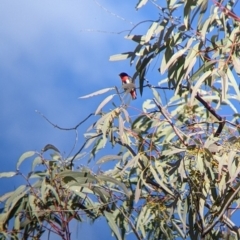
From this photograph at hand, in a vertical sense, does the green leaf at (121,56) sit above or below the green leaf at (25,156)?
above

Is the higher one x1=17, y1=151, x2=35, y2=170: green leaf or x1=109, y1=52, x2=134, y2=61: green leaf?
x1=109, y1=52, x2=134, y2=61: green leaf

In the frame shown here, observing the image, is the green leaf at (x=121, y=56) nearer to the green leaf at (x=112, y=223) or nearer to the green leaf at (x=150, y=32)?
the green leaf at (x=150, y=32)

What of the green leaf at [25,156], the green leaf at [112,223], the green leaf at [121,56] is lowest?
the green leaf at [112,223]

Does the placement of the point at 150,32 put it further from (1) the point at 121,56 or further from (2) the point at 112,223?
(2) the point at 112,223

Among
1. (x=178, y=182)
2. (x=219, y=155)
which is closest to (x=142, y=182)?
(x=178, y=182)

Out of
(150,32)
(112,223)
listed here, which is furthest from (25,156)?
(150,32)

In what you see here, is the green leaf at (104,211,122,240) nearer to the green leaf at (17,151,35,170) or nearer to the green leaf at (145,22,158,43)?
the green leaf at (17,151,35,170)

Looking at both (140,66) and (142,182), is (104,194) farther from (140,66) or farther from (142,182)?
(140,66)

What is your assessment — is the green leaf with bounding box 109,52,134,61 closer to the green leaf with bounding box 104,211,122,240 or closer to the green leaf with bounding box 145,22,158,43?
the green leaf with bounding box 145,22,158,43

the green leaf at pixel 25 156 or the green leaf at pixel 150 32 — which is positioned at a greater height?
the green leaf at pixel 150 32

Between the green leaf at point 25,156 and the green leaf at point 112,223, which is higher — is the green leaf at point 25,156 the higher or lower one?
the higher one

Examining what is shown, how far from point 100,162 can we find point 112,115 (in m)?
0.21

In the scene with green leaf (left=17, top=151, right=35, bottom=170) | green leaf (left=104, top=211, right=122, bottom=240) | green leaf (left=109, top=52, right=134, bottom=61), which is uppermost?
green leaf (left=109, top=52, right=134, bottom=61)

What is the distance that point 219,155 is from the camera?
1728 millimetres
